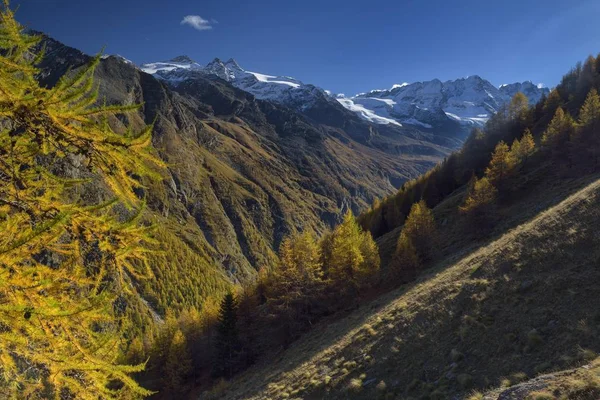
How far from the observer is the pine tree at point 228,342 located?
2047 inches

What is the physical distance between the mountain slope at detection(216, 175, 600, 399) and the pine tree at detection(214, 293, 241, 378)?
24.1 meters

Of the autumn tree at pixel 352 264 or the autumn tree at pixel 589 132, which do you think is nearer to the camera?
the autumn tree at pixel 352 264

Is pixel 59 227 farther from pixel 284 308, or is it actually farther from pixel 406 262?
pixel 406 262

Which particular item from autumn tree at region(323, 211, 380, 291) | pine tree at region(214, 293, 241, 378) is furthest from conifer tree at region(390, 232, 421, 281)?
pine tree at region(214, 293, 241, 378)

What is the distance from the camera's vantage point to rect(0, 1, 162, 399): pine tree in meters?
3.99

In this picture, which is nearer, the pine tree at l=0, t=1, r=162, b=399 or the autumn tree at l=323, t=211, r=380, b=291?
the pine tree at l=0, t=1, r=162, b=399

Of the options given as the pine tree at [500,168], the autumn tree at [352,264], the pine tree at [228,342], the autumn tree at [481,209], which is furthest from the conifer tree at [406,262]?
the pine tree at [228,342]

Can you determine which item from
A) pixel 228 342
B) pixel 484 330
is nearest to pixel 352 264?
pixel 228 342

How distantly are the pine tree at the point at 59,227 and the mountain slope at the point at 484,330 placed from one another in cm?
1357

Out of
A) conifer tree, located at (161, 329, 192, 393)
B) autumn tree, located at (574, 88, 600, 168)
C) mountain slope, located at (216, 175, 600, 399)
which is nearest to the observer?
mountain slope, located at (216, 175, 600, 399)

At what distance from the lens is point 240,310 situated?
61.9m

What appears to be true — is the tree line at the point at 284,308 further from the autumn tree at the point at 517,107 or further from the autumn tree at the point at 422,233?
the autumn tree at the point at 517,107

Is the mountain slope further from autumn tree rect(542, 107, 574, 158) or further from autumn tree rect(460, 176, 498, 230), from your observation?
autumn tree rect(542, 107, 574, 158)

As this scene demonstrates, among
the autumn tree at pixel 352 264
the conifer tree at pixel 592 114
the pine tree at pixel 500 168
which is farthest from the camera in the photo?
the pine tree at pixel 500 168
